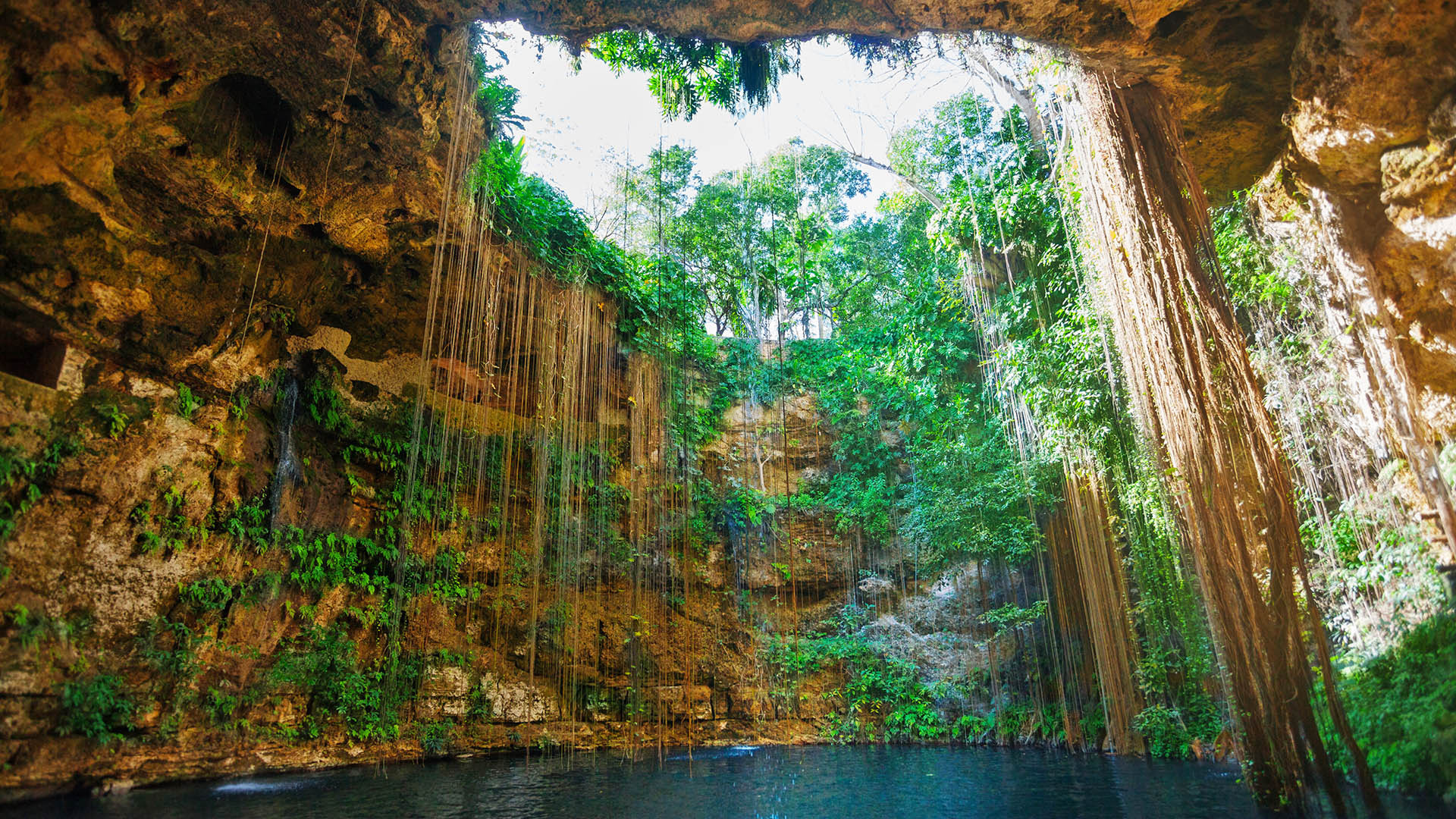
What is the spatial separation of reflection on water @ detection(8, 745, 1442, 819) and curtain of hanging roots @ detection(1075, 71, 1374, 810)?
775 mm

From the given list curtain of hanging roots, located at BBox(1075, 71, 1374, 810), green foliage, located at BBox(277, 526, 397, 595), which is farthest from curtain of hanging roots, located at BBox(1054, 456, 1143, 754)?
green foliage, located at BBox(277, 526, 397, 595)

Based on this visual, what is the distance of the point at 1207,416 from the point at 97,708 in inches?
318

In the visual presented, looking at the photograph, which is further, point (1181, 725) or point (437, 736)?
point (437, 736)

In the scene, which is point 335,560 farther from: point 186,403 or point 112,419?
point 112,419

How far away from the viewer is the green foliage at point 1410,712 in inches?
139

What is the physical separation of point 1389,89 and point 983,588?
8345mm

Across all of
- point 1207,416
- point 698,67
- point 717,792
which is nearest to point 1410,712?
point 1207,416

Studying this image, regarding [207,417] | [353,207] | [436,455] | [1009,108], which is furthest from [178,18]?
[1009,108]

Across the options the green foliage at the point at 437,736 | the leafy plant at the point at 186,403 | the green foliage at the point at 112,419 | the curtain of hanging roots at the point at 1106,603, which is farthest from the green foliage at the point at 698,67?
the green foliage at the point at 437,736

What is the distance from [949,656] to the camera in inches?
414

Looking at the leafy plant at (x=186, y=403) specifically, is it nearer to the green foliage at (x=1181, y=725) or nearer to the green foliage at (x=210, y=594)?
the green foliage at (x=210, y=594)

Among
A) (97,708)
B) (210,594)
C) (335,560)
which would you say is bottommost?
(97,708)

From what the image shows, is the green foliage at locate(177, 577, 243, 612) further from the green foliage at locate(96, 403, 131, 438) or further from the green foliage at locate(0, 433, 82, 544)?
the green foliage at locate(96, 403, 131, 438)

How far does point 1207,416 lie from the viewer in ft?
12.3
